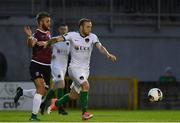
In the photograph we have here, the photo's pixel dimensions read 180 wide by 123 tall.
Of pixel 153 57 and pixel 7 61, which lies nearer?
pixel 7 61

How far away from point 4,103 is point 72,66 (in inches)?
282

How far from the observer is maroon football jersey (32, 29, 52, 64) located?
54.8ft

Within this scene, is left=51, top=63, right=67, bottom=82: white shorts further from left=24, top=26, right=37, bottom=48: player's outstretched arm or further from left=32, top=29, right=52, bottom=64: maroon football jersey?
left=24, top=26, right=37, bottom=48: player's outstretched arm

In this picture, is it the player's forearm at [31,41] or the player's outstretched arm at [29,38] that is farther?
the player's forearm at [31,41]

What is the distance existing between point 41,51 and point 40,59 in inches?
7.6

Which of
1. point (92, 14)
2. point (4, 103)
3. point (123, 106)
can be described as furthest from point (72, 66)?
point (92, 14)

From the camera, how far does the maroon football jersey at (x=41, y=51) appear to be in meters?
16.7

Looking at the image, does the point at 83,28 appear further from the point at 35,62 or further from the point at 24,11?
the point at 24,11

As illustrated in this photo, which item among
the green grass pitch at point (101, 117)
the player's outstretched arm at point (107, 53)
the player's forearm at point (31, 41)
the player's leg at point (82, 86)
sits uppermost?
the player's forearm at point (31, 41)

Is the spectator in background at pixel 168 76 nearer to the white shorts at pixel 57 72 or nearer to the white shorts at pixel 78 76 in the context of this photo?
the white shorts at pixel 57 72

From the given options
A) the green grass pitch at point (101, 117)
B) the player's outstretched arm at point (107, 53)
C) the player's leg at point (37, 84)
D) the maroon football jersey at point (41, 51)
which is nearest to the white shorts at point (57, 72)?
the green grass pitch at point (101, 117)

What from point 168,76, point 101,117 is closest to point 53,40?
point 101,117

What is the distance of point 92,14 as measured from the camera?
30.2 meters

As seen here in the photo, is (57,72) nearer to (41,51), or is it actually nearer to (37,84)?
(41,51)
